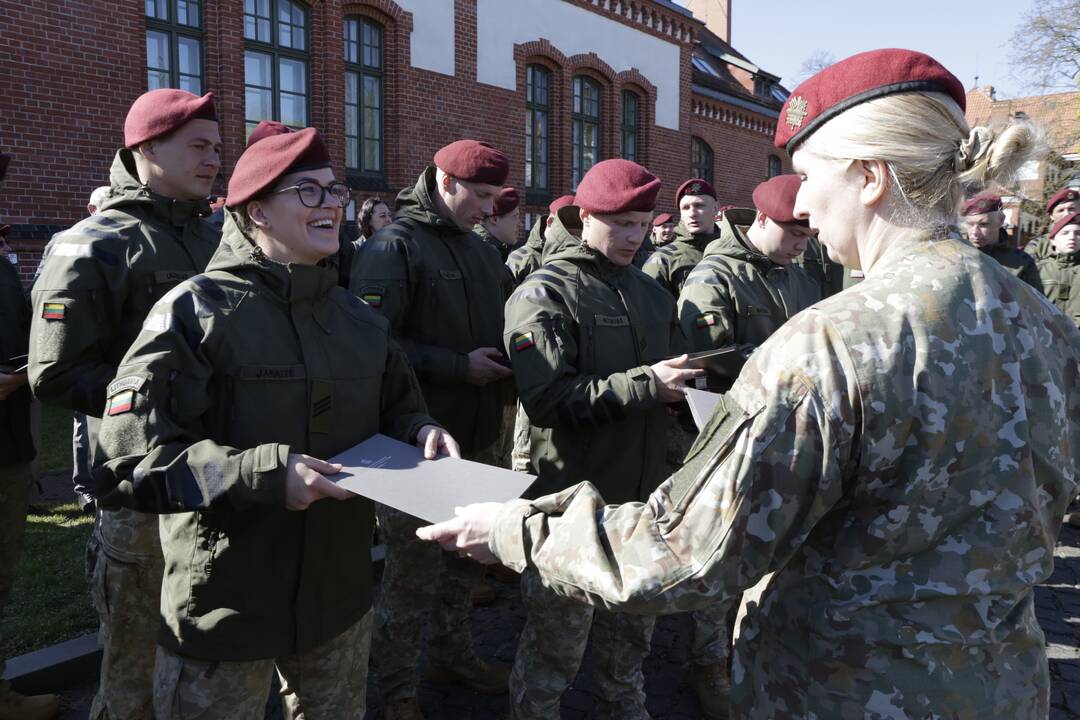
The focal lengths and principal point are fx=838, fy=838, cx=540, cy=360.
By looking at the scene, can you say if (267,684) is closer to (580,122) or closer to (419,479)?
(419,479)

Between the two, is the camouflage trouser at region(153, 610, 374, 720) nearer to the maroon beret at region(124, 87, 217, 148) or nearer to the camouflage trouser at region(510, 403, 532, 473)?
the maroon beret at region(124, 87, 217, 148)

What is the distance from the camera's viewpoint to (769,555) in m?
1.39

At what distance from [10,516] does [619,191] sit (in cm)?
297

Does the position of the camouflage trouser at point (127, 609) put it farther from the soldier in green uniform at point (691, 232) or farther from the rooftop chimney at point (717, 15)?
the rooftop chimney at point (717, 15)

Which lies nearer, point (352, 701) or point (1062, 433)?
point (1062, 433)

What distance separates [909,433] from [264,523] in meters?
1.71

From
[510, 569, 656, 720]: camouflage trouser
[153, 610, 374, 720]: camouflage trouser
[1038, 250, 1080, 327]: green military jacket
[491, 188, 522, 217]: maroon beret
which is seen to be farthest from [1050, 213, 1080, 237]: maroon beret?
[153, 610, 374, 720]: camouflage trouser

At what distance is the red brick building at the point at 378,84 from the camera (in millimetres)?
Result: 9547

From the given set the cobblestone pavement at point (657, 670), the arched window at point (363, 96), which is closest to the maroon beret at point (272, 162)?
the cobblestone pavement at point (657, 670)

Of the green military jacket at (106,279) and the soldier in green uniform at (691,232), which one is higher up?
the soldier in green uniform at (691,232)

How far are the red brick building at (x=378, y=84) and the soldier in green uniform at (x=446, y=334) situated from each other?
733cm

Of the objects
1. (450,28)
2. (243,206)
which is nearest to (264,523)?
(243,206)

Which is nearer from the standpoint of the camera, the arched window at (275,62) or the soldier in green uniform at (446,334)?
the soldier in green uniform at (446,334)

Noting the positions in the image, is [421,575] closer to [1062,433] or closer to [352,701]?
[352,701]
